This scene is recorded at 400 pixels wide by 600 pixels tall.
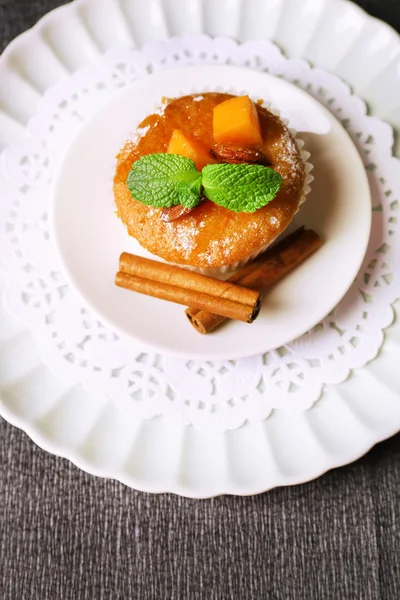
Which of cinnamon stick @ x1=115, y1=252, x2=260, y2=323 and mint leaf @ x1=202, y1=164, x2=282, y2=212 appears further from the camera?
cinnamon stick @ x1=115, y1=252, x2=260, y2=323

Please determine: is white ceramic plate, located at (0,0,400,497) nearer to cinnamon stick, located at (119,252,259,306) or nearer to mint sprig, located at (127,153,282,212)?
cinnamon stick, located at (119,252,259,306)

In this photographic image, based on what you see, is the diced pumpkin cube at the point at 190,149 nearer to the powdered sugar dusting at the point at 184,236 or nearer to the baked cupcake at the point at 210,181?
the baked cupcake at the point at 210,181

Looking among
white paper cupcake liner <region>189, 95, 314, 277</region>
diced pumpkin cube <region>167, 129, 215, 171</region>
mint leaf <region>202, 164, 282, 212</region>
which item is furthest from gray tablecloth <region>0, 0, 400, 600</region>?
diced pumpkin cube <region>167, 129, 215, 171</region>

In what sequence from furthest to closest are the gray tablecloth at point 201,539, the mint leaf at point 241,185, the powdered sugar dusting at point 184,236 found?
the gray tablecloth at point 201,539, the powdered sugar dusting at point 184,236, the mint leaf at point 241,185

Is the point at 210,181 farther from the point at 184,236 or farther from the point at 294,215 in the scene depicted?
the point at 294,215

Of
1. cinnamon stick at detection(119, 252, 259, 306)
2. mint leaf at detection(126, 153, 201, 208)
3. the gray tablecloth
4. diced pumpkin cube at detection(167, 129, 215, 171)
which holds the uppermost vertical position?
Result: diced pumpkin cube at detection(167, 129, 215, 171)

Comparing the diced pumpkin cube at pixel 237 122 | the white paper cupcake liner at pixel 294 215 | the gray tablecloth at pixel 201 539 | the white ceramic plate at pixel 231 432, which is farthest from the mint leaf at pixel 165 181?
the gray tablecloth at pixel 201 539
